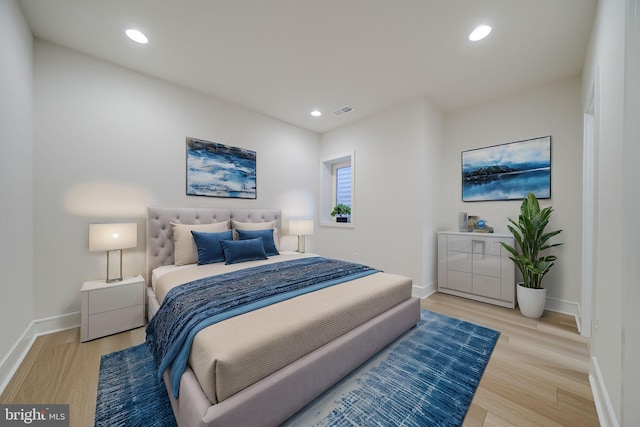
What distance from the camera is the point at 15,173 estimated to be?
1.88m

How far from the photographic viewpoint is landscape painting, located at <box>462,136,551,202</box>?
119 inches

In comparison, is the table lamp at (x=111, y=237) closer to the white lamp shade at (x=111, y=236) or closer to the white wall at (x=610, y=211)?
the white lamp shade at (x=111, y=236)

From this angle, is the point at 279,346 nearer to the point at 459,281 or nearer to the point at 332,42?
the point at 332,42

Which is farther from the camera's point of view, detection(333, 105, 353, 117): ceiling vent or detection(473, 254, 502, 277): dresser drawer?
detection(333, 105, 353, 117): ceiling vent

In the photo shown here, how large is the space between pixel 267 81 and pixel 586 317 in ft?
13.9

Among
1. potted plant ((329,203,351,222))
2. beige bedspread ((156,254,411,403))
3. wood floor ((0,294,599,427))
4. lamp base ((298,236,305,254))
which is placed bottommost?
wood floor ((0,294,599,427))

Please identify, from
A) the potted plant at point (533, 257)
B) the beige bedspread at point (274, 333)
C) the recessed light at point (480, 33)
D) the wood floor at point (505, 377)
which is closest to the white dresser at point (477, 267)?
the potted plant at point (533, 257)

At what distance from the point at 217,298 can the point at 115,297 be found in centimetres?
145

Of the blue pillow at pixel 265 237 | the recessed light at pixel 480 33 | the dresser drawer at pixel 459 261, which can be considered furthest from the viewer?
the dresser drawer at pixel 459 261

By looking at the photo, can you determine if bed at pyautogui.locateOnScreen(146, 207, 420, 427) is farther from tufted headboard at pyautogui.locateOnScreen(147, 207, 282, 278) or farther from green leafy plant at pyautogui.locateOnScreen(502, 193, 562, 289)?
green leafy plant at pyautogui.locateOnScreen(502, 193, 562, 289)

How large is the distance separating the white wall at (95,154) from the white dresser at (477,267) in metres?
3.40

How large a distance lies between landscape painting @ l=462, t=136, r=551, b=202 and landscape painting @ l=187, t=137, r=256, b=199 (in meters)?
3.29

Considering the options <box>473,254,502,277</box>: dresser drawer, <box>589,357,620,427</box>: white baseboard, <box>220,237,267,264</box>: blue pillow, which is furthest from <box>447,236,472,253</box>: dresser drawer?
<box>220,237,267,264</box>: blue pillow

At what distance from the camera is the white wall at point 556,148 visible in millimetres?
2818
